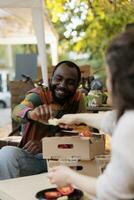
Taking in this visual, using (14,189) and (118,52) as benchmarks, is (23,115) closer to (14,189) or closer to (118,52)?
(14,189)

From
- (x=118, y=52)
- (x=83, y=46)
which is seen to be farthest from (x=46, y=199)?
(x=83, y=46)

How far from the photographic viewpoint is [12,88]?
4227 mm

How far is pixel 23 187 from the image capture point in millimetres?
1832

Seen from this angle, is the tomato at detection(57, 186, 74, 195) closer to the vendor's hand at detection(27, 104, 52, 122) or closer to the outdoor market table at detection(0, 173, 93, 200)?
the outdoor market table at detection(0, 173, 93, 200)

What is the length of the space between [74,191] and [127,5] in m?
4.15

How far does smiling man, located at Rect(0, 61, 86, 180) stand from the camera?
2.31 metres

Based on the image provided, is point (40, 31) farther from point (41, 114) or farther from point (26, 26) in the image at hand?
point (26, 26)

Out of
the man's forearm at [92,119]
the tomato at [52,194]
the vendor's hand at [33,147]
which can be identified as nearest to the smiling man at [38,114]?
the vendor's hand at [33,147]

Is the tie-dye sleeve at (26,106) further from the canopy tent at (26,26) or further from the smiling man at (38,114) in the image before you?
the canopy tent at (26,26)

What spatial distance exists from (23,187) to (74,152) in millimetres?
310

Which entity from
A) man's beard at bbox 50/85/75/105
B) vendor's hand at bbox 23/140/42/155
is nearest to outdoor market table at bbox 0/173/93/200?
vendor's hand at bbox 23/140/42/155

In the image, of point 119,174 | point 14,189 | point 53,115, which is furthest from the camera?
point 53,115

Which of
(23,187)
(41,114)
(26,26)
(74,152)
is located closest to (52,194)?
(23,187)

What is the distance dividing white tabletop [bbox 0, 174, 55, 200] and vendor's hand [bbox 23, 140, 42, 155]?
428 millimetres
